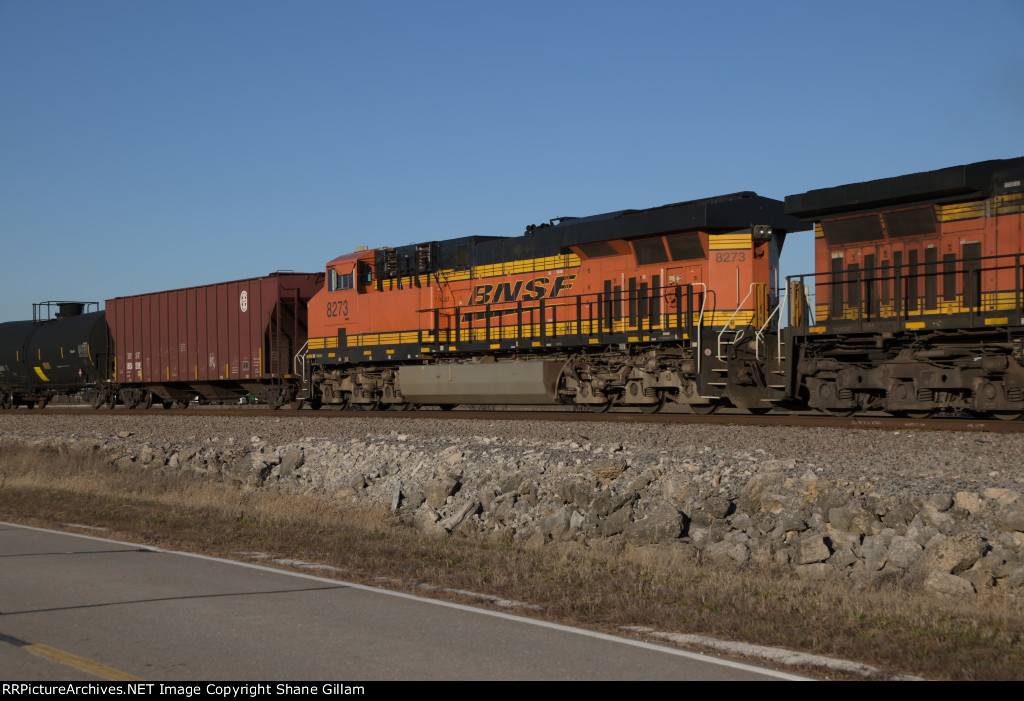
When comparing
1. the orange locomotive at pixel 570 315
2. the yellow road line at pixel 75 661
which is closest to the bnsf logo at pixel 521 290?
the orange locomotive at pixel 570 315

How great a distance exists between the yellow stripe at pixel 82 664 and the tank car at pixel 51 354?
31.4 meters

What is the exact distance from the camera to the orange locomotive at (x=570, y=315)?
19297mm

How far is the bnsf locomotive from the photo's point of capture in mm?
15391

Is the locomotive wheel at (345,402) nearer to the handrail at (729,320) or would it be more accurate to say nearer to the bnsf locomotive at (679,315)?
the bnsf locomotive at (679,315)

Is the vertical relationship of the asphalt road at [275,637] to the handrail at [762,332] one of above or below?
below

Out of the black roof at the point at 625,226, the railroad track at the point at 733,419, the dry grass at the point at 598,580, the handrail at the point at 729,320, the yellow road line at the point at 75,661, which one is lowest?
the dry grass at the point at 598,580

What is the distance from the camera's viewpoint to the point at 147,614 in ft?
21.9

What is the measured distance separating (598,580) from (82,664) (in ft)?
15.0

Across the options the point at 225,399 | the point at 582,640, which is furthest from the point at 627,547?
the point at 225,399

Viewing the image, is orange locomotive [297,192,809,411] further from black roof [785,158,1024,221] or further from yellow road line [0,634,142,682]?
yellow road line [0,634,142,682]

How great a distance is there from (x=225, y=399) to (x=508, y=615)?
1083 inches

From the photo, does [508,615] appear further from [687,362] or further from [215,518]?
[687,362]

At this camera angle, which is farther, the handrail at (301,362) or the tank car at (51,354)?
the tank car at (51,354)

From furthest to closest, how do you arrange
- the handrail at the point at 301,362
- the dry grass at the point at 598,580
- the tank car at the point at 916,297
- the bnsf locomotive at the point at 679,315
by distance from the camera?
the handrail at the point at 301,362 < the bnsf locomotive at the point at 679,315 < the tank car at the point at 916,297 < the dry grass at the point at 598,580
